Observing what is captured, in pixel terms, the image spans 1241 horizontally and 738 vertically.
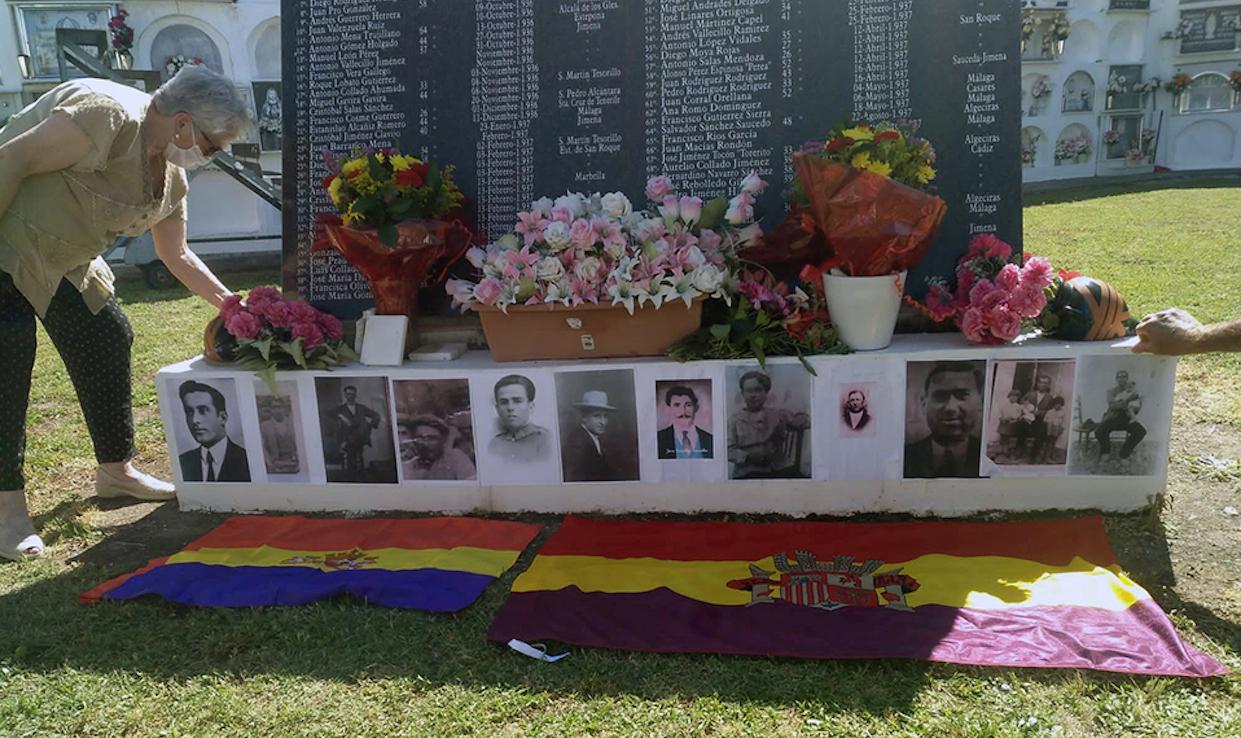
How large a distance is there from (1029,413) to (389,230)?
8.17 feet

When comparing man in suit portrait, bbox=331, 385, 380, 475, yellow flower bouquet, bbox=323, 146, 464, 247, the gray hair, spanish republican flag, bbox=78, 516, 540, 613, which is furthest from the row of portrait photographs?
→ the gray hair

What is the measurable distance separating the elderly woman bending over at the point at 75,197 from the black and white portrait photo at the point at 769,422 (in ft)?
6.85

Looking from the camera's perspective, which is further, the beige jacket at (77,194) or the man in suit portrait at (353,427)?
the man in suit portrait at (353,427)

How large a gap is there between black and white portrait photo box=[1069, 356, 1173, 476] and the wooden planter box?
142 centimetres

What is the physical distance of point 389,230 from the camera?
3631 millimetres

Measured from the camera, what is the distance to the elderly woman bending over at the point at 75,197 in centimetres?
318

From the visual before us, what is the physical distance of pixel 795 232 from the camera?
370cm

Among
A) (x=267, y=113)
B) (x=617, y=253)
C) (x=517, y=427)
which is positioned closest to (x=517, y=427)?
(x=517, y=427)

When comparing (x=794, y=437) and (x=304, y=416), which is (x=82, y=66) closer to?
(x=304, y=416)

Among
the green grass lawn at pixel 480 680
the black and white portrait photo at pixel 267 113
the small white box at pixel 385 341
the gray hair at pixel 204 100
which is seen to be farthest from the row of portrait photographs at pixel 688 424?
the black and white portrait photo at pixel 267 113

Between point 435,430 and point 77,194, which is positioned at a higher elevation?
point 77,194

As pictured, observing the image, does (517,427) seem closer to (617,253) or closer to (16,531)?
(617,253)

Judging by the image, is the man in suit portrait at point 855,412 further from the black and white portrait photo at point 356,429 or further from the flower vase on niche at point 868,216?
the black and white portrait photo at point 356,429

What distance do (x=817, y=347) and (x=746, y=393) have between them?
31 cm
